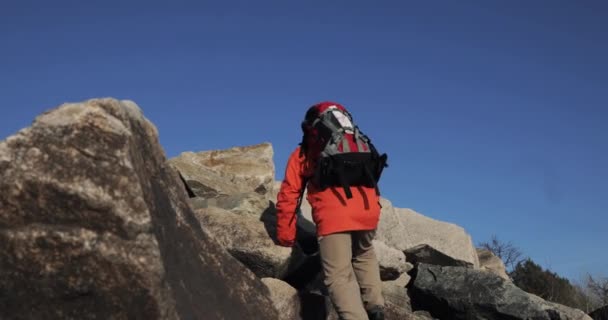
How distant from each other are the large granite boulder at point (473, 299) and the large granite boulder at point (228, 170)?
14.7 feet

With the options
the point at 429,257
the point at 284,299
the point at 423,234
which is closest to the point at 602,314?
the point at 429,257

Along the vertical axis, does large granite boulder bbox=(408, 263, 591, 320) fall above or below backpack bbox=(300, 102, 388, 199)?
below

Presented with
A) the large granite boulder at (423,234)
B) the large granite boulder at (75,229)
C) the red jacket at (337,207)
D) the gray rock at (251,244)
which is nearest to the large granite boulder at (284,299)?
the gray rock at (251,244)

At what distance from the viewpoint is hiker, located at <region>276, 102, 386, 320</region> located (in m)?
8.80

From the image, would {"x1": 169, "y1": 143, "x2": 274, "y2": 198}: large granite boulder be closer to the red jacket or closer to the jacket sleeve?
the jacket sleeve

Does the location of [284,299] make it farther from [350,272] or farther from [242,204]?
[242,204]

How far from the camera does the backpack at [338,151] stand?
28.9 ft

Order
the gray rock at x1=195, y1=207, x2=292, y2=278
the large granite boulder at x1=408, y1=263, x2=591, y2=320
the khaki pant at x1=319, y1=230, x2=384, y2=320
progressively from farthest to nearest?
1. the large granite boulder at x1=408, y1=263, x2=591, y2=320
2. the gray rock at x1=195, y1=207, x2=292, y2=278
3. the khaki pant at x1=319, y1=230, x2=384, y2=320

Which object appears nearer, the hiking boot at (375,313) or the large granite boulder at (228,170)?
the hiking boot at (375,313)

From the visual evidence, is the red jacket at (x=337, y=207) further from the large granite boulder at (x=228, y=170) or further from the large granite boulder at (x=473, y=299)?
the large granite boulder at (x=228, y=170)

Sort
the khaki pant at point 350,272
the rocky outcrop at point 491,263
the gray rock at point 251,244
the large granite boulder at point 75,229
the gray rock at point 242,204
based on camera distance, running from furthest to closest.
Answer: the rocky outcrop at point 491,263 → the gray rock at point 242,204 → the gray rock at point 251,244 → the khaki pant at point 350,272 → the large granite boulder at point 75,229

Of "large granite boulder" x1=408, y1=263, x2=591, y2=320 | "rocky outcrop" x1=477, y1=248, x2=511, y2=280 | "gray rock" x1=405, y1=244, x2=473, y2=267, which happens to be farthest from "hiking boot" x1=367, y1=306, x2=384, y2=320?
"rocky outcrop" x1=477, y1=248, x2=511, y2=280

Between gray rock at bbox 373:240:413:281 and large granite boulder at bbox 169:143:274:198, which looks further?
large granite boulder at bbox 169:143:274:198

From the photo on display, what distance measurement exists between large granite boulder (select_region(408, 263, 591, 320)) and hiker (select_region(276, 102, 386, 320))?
12.1ft
